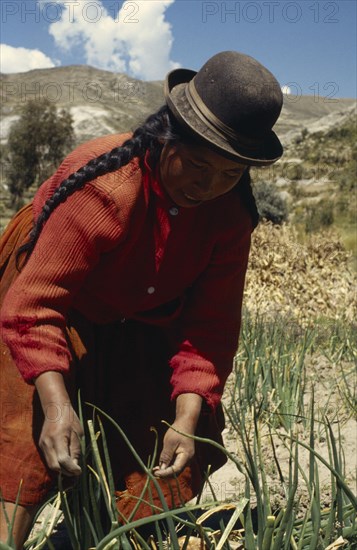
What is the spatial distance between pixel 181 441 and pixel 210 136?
0.79 metres

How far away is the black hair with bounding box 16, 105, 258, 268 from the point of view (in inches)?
75.3

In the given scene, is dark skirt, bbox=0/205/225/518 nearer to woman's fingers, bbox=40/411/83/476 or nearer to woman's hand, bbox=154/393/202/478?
woman's hand, bbox=154/393/202/478

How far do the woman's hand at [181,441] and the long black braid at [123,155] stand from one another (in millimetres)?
608

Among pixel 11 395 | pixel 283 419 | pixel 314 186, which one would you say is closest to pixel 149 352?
pixel 11 395

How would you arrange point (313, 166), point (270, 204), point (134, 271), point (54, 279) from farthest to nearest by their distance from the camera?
point (313, 166) → point (270, 204) → point (134, 271) → point (54, 279)

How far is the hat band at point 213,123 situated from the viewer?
5.96 feet

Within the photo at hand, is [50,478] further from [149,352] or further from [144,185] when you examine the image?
[144,185]

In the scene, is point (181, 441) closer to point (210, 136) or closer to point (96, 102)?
point (210, 136)

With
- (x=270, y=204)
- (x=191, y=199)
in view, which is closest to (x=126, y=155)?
(x=191, y=199)

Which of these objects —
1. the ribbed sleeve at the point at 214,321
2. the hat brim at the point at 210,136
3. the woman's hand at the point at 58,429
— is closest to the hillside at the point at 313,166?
the hat brim at the point at 210,136

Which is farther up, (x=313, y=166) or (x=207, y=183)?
(x=313, y=166)

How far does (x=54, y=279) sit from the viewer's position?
1840 millimetres

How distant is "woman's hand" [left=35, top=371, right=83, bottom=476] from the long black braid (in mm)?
443

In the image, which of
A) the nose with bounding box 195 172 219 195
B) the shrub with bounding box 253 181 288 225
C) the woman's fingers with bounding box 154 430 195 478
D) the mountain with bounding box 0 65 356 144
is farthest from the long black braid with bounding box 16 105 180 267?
the mountain with bounding box 0 65 356 144
